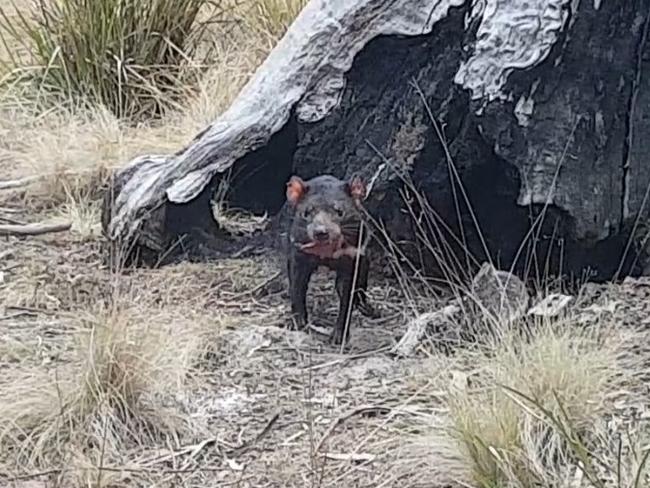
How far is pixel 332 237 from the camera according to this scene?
153 inches

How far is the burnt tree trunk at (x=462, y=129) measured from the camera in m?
4.28

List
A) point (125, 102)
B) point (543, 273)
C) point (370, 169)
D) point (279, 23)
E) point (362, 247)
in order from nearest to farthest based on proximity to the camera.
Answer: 1. point (362, 247)
2. point (543, 273)
3. point (370, 169)
4. point (125, 102)
5. point (279, 23)

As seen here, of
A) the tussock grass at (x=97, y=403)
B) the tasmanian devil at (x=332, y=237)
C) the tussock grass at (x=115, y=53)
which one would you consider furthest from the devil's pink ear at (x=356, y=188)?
the tussock grass at (x=115, y=53)

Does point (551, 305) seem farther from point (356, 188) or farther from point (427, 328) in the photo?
point (356, 188)

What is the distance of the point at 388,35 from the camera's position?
4.58m

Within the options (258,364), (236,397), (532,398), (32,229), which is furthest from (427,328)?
(32,229)

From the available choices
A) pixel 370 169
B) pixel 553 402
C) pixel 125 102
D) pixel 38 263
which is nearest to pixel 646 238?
pixel 370 169

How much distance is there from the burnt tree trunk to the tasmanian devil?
29cm

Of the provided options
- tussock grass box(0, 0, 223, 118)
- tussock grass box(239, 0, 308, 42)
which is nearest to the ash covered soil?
tussock grass box(0, 0, 223, 118)

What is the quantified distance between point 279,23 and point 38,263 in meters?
2.64

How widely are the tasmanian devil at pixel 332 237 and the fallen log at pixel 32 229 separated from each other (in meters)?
1.44

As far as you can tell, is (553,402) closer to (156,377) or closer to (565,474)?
(565,474)

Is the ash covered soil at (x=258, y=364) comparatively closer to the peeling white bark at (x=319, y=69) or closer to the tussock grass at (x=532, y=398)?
the tussock grass at (x=532, y=398)

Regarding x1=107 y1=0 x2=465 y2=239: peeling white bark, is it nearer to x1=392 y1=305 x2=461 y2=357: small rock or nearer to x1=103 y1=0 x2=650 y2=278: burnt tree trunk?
x1=103 y1=0 x2=650 y2=278: burnt tree trunk
